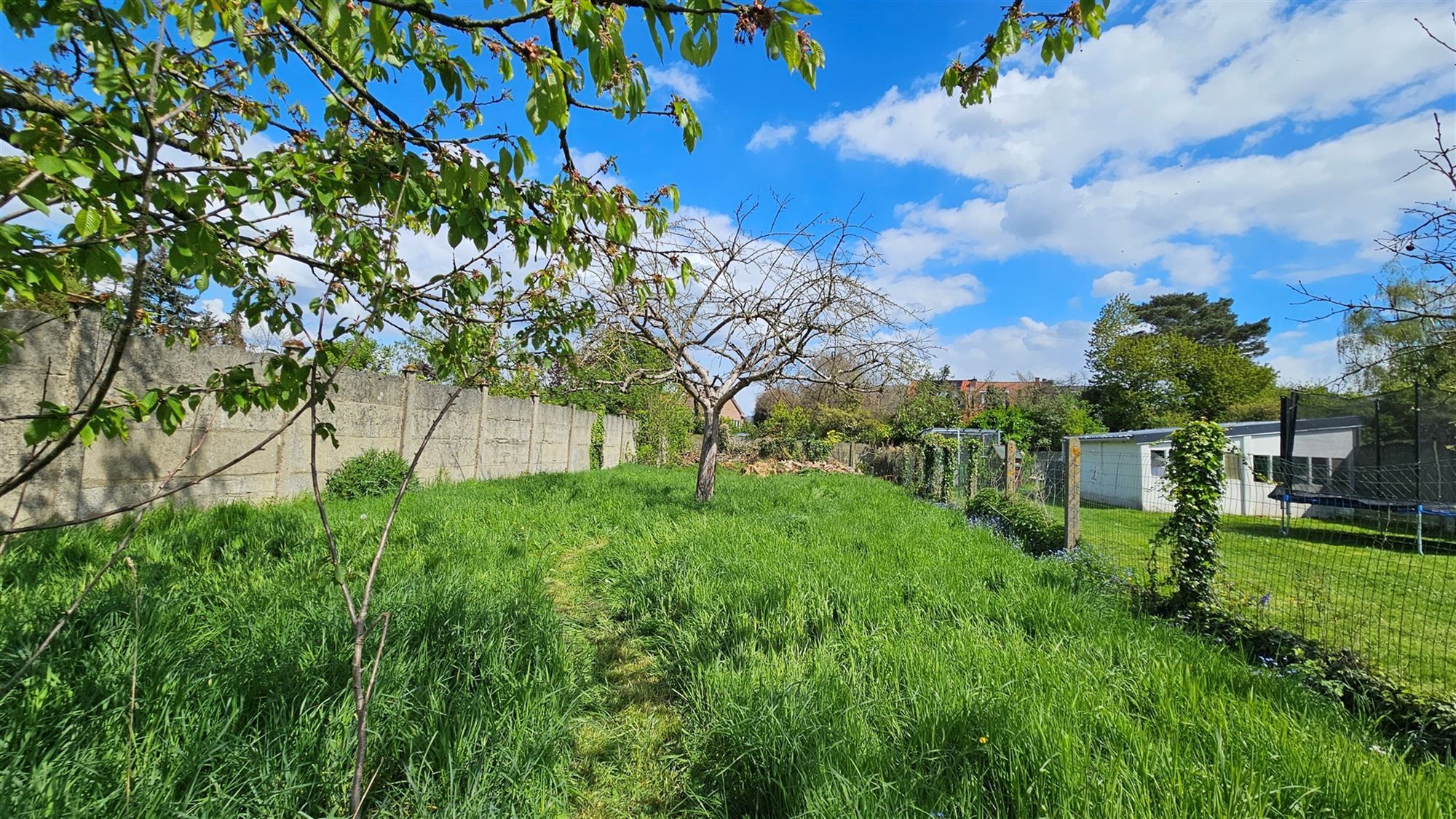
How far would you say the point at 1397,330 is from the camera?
30.6 feet

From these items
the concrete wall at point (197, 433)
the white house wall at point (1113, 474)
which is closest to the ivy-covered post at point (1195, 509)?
the concrete wall at point (197, 433)

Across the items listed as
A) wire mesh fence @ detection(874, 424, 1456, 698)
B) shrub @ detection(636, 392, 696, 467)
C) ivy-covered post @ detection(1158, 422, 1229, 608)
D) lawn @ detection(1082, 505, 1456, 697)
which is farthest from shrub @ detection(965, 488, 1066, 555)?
shrub @ detection(636, 392, 696, 467)

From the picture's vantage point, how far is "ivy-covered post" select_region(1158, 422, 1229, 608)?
4375 mm

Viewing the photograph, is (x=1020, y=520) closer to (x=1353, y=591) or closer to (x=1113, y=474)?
(x=1353, y=591)

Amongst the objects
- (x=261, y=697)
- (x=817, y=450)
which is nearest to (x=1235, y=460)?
(x=817, y=450)

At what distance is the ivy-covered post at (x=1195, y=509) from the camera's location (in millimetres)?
4375

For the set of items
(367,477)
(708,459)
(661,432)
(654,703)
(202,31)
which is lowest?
(654,703)

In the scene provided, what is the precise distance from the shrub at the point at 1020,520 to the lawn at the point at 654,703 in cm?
327

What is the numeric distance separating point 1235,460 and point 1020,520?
12429mm

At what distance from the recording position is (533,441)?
1312 centimetres

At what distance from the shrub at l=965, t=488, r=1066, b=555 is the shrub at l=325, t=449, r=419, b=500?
27.1 ft

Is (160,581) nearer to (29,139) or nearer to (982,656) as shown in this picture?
(29,139)

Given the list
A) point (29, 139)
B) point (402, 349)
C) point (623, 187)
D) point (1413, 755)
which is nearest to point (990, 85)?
point (623, 187)

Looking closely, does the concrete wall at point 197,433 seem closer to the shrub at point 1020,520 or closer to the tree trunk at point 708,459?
the tree trunk at point 708,459
